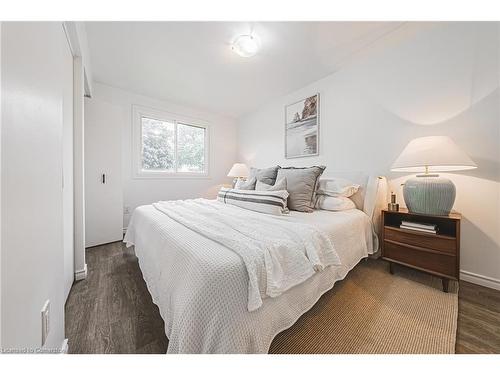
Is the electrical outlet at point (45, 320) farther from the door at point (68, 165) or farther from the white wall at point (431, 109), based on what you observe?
the white wall at point (431, 109)

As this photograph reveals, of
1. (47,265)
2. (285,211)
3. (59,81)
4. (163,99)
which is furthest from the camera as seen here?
(163,99)

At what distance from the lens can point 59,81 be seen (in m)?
1.00

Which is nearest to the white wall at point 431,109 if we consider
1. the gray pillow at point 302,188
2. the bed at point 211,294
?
the gray pillow at point 302,188

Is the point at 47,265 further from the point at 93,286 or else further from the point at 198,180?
the point at 198,180

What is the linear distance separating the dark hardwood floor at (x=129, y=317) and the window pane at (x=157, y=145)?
81.3 inches

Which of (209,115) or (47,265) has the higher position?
(209,115)

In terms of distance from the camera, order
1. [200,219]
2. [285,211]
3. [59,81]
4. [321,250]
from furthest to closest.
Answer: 1. [285,211]
2. [200,219]
3. [321,250]
4. [59,81]

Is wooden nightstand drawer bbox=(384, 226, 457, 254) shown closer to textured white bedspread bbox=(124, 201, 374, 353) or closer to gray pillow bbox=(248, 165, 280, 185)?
textured white bedspread bbox=(124, 201, 374, 353)

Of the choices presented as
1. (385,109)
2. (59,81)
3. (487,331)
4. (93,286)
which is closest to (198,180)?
(93,286)

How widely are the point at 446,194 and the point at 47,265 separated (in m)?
2.55

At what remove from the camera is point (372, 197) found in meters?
1.98

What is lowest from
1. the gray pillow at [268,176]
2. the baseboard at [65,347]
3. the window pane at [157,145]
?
the baseboard at [65,347]

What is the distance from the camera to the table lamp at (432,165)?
Result: 1438mm

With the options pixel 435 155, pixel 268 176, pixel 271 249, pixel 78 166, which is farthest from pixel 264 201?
pixel 78 166
